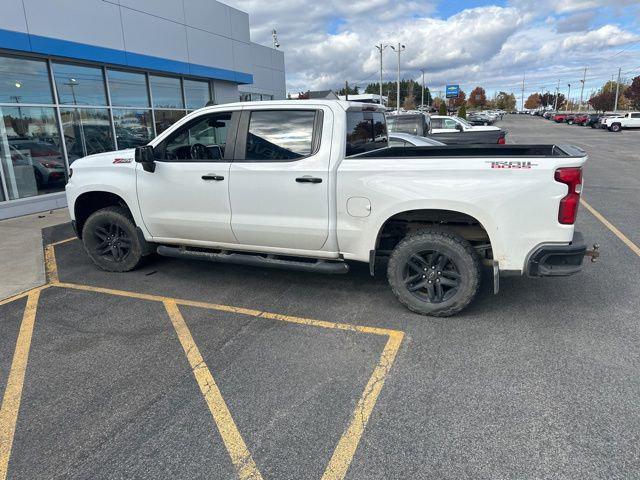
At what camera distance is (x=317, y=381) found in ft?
11.1

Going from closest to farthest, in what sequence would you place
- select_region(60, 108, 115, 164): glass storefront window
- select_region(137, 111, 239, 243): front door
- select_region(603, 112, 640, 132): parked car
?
1. select_region(137, 111, 239, 243): front door
2. select_region(60, 108, 115, 164): glass storefront window
3. select_region(603, 112, 640, 132): parked car

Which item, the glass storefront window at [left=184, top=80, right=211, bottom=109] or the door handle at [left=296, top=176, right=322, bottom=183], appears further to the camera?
the glass storefront window at [left=184, top=80, right=211, bottom=109]

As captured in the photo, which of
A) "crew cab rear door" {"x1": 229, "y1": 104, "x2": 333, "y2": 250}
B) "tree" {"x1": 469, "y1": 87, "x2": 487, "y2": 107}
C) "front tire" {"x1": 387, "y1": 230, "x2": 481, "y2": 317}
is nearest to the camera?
"front tire" {"x1": 387, "y1": 230, "x2": 481, "y2": 317}

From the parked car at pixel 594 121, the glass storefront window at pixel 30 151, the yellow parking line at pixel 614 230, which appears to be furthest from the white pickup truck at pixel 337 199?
the parked car at pixel 594 121

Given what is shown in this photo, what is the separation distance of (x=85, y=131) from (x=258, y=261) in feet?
28.3

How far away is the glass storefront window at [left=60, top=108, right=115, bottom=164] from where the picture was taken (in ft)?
35.3

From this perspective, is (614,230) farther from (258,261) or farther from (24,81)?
(24,81)

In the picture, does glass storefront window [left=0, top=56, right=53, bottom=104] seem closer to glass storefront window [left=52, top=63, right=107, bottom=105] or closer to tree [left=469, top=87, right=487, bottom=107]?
glass storefront window [left=52, top=63, right=107, bottom=105]

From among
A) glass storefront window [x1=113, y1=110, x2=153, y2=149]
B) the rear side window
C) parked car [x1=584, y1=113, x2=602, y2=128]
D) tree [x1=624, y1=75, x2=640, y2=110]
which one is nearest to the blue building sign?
tree [x1=624, y1=75, x2=640, y2=110]

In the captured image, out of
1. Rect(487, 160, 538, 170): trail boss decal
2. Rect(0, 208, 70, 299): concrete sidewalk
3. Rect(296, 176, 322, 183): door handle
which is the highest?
Rect(487, 160, 538, 170): trail boss decal

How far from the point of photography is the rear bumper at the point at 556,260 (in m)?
3.81

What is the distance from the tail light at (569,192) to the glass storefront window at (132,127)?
10.9 meters

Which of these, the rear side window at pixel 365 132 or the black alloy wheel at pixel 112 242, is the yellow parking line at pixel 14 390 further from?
the rear side window at pixel 365 132

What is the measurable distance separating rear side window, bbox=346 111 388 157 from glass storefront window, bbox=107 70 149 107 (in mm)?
8883
